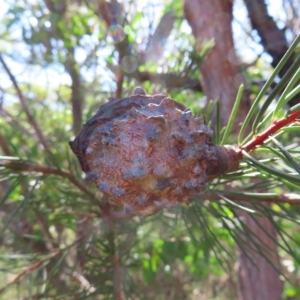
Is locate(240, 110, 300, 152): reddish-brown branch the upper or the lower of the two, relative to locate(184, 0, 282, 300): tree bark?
lower

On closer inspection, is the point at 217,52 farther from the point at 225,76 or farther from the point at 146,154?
the point at 146,154

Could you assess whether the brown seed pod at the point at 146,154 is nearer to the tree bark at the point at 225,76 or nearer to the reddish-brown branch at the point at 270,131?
the reddish-brown branch at the point at 270,131

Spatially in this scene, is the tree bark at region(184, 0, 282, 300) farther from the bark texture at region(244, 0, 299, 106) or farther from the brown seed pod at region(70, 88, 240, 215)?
the brown seed pod at region(70, 88, 240, 215)

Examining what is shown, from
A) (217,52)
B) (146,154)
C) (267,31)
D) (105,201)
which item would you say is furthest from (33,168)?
(217,52)

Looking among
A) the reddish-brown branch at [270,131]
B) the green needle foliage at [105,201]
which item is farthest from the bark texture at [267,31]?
the reddish-brown branch at [270,131]

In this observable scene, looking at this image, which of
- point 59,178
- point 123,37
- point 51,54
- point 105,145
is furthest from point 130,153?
point 51,54

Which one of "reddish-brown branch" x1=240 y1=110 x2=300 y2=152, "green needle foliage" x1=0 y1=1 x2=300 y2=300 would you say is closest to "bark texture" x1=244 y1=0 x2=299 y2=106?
"green needle foliage" x1=0 y1=1 x2=300 y2=300
